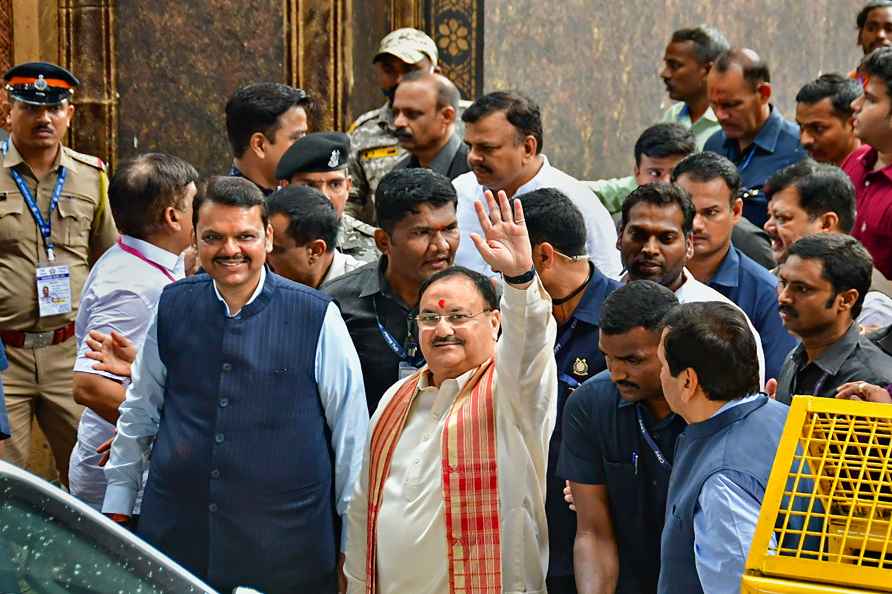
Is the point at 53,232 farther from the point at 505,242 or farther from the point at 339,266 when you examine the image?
the point at 505,242

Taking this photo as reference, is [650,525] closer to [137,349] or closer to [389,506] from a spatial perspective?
[389,506]

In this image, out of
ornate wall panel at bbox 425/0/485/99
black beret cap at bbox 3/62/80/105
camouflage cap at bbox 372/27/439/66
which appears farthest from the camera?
ornate wall panel at bbox 425/0/485/99

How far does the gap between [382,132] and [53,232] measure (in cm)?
159

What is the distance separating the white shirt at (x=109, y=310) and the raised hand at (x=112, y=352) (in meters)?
0.05

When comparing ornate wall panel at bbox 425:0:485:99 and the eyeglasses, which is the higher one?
ornate wall panel at bbox 425:0:485:99

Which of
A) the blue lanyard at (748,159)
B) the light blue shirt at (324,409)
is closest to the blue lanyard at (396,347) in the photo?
the light blue shirt at (324,409)

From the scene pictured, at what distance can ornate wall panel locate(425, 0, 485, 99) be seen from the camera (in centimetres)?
866

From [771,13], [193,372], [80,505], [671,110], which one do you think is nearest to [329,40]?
[671,110]

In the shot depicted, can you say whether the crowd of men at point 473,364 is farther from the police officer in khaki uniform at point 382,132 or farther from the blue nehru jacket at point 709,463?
the police officer in khaki uniform at point 382,132

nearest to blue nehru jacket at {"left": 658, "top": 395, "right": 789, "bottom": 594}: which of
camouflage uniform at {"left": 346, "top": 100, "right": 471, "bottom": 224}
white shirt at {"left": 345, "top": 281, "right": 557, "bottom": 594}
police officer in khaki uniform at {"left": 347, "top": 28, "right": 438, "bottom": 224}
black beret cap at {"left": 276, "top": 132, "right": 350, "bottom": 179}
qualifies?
white shirt at {"left": 345, "top": 281, "right": 557, "bottom": 594}

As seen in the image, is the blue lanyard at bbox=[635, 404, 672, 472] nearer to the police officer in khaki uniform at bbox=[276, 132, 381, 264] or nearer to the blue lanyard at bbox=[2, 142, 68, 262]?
the police officer in khaki uniform at bbox=[276, 132, 381, 264]

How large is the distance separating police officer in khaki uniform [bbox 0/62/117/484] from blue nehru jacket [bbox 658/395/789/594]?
3.76 metres

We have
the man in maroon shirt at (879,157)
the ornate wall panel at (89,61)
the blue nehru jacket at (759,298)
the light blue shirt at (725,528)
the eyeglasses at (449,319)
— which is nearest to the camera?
the light blue shirt at (725,528)

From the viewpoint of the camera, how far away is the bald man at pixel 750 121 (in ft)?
23.9
